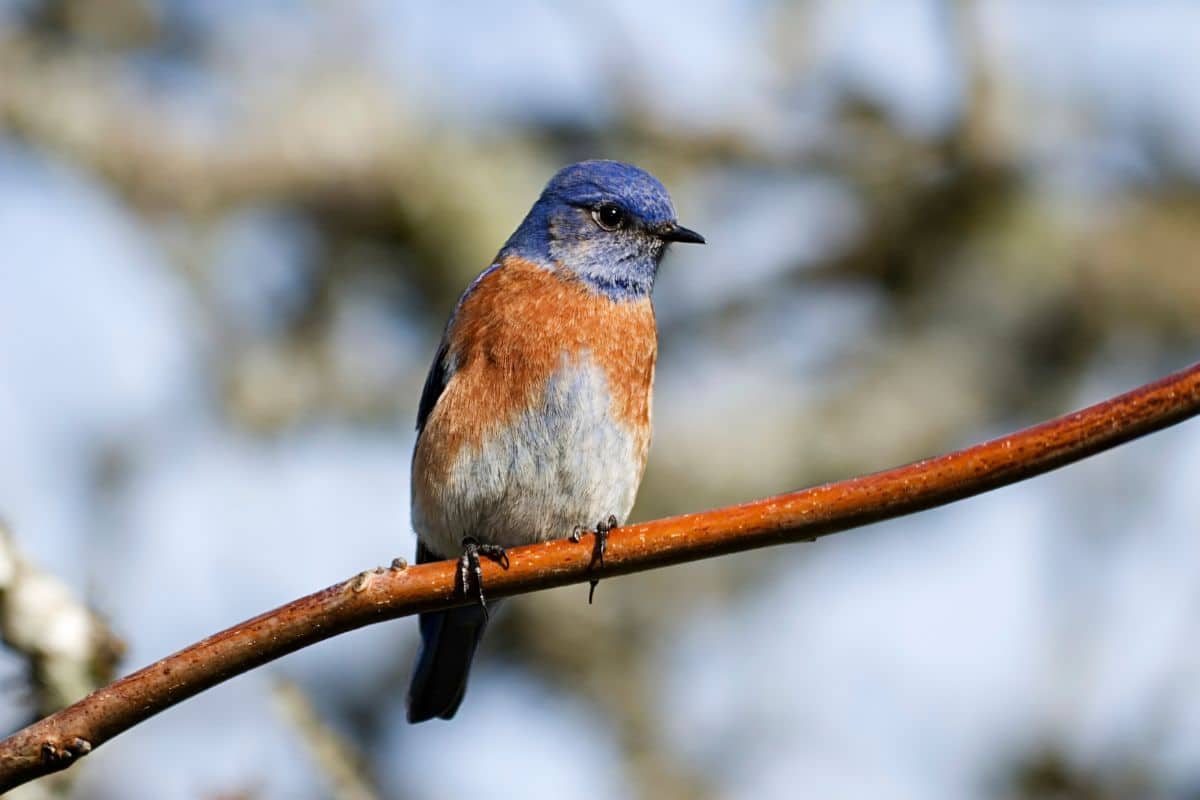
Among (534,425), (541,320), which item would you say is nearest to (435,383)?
(541,320)

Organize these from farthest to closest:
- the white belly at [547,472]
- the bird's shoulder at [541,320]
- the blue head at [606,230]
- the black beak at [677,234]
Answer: the black beak at [677,234], the blue head at [606,230], the bird's shoulder at [541,320], the white belly at [547,472]

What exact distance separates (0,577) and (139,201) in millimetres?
6786

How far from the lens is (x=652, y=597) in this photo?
1008cm

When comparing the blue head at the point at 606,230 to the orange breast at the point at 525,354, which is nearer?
the orange breast at the point at 525,354

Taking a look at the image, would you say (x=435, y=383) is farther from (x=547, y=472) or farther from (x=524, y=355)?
(x=547, y=472)

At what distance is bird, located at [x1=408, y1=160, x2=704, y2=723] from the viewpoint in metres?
5.05

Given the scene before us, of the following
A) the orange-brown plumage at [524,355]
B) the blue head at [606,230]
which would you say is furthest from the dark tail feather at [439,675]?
the blue head at [606,230]

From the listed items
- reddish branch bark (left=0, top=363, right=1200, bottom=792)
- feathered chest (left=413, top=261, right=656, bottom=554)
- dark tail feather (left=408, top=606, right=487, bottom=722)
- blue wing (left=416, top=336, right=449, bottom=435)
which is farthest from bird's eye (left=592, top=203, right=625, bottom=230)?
reddish branch bark (left=0, top=363, right=1200, bottom=792)

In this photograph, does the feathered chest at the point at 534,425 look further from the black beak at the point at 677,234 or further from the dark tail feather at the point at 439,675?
the black beak at the point at 677,234

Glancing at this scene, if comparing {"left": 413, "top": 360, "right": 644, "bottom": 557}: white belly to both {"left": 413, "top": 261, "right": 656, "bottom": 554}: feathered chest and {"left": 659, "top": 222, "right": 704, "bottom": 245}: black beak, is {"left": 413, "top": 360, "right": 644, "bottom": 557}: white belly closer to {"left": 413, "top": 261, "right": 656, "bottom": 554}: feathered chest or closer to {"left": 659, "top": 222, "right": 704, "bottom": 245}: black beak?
{"left": 413, "top": 261, "right": 656, "bottom": 554}: feathered chest

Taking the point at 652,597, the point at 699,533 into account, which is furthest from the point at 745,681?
the point at 699,533

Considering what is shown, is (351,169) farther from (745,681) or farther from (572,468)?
(572,468)

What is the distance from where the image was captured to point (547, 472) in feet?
16.5

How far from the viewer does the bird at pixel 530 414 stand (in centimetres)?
505
